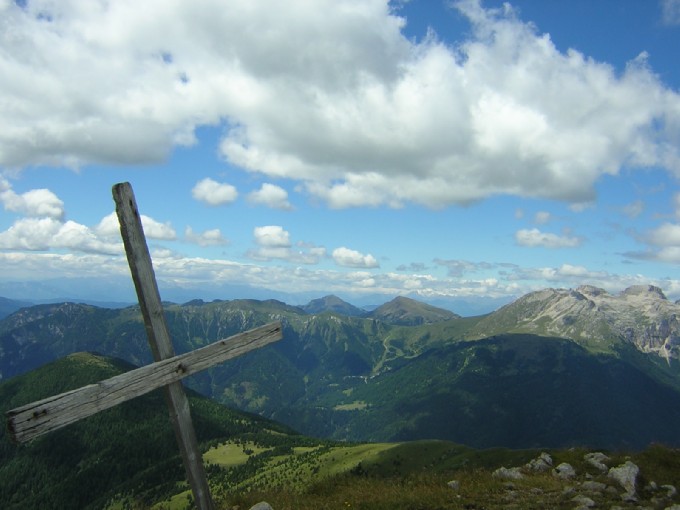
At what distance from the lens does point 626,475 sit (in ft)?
68.9

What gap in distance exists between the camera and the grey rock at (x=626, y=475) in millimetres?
19938

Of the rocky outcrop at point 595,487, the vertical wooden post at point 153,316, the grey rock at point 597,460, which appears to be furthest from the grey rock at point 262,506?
the grey rock at point 597,460

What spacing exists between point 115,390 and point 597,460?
90.7 ft

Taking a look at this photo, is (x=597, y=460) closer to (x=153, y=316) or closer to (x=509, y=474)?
(x=509, y=474)

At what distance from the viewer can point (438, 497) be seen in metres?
16.4

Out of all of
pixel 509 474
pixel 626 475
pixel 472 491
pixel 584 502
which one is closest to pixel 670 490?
pixel 626 475

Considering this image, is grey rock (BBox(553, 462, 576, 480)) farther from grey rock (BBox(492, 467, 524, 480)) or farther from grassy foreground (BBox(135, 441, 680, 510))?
grey rock (BBox(492, 467, 524, 480))

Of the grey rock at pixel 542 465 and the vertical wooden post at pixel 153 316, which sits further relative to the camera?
the grey rock at pixel 542 465

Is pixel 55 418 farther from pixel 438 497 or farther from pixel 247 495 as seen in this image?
pixel 438 497

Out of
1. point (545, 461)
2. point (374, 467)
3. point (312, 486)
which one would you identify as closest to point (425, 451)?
point (374, 467)

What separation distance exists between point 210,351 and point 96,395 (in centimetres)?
227

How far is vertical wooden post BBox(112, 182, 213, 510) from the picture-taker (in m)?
8.34

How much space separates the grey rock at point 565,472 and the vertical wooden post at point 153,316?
21560 mm

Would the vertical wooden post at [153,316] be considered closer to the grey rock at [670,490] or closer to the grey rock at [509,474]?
the grey rock at [509,474]
